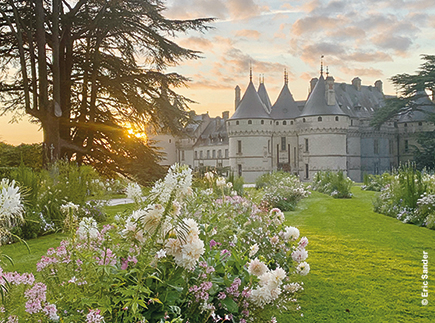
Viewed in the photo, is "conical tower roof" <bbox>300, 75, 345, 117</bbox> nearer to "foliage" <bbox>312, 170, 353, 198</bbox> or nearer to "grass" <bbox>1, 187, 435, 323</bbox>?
"foliage" <bbox>312, 170, 353, 198</bbox>

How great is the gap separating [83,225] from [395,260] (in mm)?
4718

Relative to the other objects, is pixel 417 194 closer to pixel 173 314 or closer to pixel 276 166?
pixel 173 314

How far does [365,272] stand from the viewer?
17.0ft

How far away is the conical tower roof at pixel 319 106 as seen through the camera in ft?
122

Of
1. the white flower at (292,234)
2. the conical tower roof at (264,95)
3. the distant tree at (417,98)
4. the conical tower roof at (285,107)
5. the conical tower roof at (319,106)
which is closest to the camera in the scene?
the white flower at (292,234)

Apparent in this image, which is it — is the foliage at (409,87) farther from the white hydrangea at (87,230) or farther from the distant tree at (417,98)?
the white hydrangea at (87,230)

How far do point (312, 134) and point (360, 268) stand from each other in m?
33.3

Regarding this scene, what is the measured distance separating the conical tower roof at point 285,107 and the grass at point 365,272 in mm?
31239

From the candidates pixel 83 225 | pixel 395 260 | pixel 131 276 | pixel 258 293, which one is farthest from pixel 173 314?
pixel 395 260

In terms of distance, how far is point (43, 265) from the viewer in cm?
272

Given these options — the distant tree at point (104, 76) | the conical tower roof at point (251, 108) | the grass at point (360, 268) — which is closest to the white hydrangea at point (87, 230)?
the grass at point (360, 268)

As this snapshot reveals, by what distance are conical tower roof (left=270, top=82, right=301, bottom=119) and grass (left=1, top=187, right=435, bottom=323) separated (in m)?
31.0

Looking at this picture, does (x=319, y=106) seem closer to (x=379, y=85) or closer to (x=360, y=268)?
(x=379, y=85)

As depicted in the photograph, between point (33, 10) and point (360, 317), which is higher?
point (33, 10)
